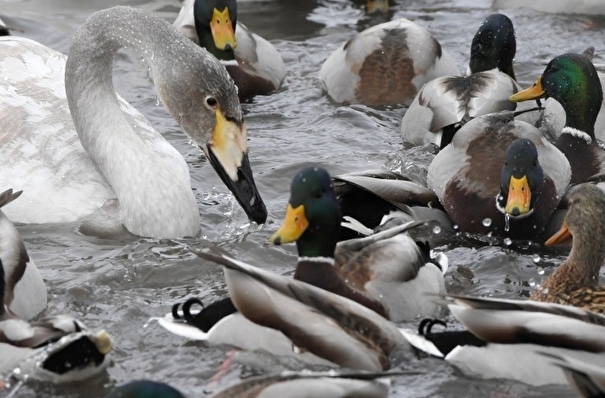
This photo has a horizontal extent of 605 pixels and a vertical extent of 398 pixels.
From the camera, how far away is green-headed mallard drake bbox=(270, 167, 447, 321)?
624 centimetres

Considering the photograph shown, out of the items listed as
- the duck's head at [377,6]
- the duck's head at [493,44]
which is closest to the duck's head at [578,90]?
the duck's head at [493,44]

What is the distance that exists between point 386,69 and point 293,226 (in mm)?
3919

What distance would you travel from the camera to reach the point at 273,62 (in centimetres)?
1041

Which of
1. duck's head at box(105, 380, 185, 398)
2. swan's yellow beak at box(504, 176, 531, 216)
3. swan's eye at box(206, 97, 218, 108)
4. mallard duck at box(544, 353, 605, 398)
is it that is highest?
swan's eye at box(206, 97, 218, 108)

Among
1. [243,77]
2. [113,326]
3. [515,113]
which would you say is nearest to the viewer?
[113,326]

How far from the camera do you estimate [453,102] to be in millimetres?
9023

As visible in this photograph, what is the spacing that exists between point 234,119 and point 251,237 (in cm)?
78

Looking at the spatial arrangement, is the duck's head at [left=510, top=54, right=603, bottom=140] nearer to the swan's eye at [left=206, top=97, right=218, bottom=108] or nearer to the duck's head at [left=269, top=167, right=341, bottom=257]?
the swan's eye at [left=206, top=97, right=218, bottom=108]

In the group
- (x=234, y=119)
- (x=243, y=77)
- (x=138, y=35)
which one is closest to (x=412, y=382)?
(x=234, y=119)

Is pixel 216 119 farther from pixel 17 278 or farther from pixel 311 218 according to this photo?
pixel 17 278

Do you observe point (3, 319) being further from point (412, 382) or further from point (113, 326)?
Answer: point (412, 382)

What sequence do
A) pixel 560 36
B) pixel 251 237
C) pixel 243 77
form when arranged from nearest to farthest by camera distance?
pixel 251 237, pixel 243 77, pixel 560 36

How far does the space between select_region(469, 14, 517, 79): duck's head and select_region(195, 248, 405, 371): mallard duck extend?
4.35 meters

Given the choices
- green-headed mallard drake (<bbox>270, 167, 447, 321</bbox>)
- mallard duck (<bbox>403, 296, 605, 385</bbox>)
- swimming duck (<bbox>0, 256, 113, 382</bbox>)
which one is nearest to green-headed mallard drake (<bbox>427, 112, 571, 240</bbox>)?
green-headed mallard drake (<bbox>270, 167, 447, 321</bbox>)
